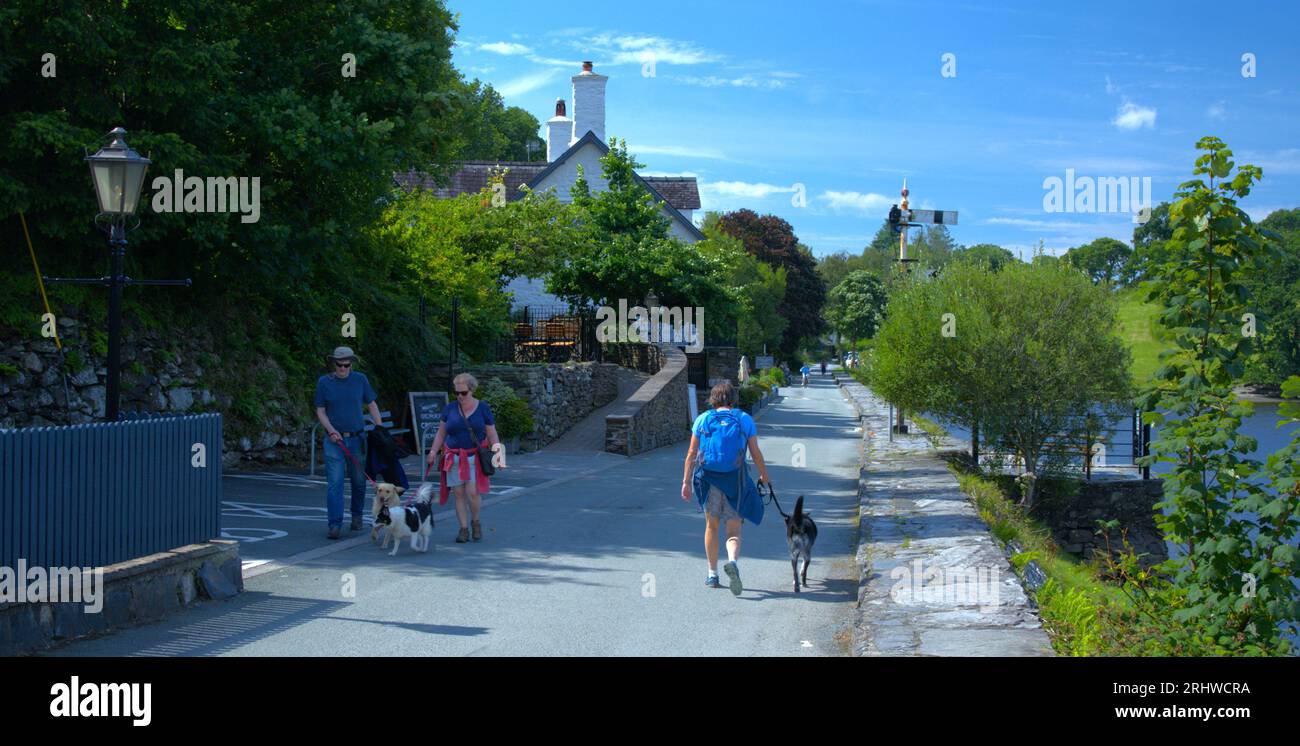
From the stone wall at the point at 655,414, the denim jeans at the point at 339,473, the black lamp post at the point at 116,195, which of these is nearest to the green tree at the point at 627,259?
the stone wall at the point at 655,414

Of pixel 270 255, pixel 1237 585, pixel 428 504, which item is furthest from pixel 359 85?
pixel 1237 585

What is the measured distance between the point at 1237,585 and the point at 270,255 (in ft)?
42.4

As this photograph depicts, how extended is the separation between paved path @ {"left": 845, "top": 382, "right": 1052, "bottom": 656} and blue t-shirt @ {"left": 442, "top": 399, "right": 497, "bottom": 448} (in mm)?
3971

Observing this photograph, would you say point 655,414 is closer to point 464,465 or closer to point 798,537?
point 464,465

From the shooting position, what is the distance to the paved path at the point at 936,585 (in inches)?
267

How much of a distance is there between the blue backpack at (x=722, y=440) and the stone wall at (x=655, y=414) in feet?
47.1

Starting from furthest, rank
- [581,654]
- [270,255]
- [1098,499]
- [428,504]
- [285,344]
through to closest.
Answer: [1098,499] < [285,344] < [270,255] < [428,504] < [581,654]

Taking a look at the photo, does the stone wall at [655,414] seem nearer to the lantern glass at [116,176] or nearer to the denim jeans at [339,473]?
the denim jeans at [339,473]

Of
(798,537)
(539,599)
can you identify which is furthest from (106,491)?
(798,537)

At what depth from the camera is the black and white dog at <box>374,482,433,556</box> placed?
10734 millimetres

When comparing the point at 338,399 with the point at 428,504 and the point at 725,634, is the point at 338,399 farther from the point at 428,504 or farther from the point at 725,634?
the point at 725,634

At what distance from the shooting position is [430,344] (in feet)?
73.9

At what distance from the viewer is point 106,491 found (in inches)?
298

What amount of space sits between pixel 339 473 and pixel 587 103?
44465mm
